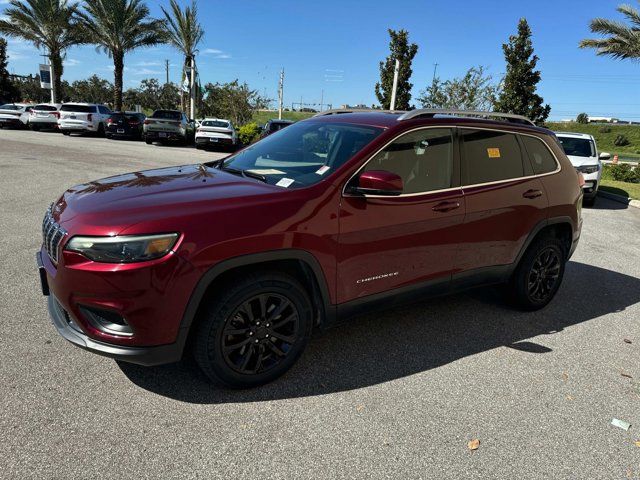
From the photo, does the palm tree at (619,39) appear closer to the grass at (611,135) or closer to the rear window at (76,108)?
the rear window at (76,108)

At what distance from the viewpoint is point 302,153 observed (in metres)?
3.65

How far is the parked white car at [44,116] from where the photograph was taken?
25.4m

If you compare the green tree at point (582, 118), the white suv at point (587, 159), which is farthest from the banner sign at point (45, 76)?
the green tree at point (582, 118)

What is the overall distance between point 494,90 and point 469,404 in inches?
1183

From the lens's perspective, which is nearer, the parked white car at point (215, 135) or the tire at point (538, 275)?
the tire at point (538, 275)

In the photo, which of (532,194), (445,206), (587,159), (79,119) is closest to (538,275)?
(532,194)

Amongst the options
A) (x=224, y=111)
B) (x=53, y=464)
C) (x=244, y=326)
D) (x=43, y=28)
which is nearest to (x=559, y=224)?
(x=244, y=326)

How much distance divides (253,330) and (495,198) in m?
2.31

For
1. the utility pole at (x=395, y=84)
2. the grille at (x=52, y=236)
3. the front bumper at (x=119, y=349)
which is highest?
the utility pole at (x=395, y=84)

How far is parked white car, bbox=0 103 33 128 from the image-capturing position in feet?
85.7

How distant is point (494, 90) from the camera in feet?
96.7

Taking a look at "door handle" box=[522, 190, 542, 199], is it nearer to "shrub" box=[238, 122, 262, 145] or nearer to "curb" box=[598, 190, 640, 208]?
"curb" box=[598, 190, 640, 208]

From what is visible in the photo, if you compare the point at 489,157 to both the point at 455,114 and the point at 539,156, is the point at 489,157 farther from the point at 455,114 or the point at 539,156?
the point at 539,156

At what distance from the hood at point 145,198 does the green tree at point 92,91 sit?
3341 inches
